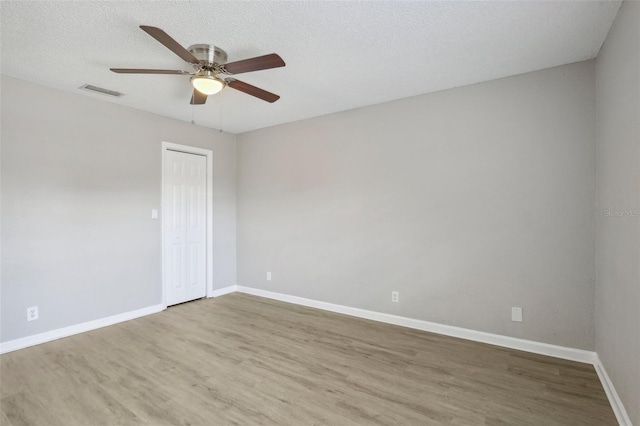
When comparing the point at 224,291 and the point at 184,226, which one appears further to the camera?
the point at 224,291

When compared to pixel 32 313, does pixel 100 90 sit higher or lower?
higher

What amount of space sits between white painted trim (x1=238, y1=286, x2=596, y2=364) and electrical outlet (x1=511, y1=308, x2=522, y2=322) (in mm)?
177

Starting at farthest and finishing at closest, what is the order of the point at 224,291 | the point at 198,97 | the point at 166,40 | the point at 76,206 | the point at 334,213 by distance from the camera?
1. the point at 224,291
2. the point at 334,213
3. the point at 76,206
4. the point at 198,97
5. the point at 166,40

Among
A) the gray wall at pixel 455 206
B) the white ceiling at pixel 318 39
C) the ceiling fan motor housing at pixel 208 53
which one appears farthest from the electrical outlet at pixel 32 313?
the ceiling fan motor housing at pixel 208 53

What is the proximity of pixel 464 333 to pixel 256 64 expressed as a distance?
3086 mm

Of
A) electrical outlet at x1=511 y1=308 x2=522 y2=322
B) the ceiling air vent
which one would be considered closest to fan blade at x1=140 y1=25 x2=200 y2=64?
the ceiling air vent

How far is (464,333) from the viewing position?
10.4 ft

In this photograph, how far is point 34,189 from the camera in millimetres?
3096

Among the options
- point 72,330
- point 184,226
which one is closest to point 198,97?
point 184,226

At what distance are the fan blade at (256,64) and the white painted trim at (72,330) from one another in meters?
3.13

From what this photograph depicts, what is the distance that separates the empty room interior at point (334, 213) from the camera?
6.69 ft

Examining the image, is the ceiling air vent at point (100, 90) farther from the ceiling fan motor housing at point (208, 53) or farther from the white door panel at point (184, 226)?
the ceiling fan motor housing at point (208, 53)

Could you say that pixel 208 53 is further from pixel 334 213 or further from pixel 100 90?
pixel 334 213

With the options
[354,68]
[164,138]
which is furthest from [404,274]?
[164,138]
